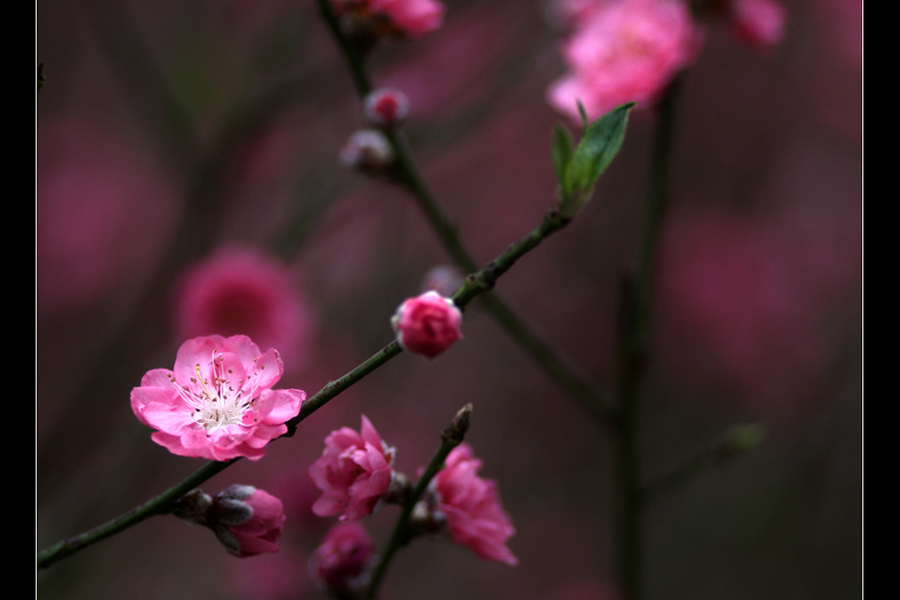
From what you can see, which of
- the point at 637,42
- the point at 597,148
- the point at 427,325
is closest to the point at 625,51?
the point at 637,42

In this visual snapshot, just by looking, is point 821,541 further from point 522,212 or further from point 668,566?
point 522,212

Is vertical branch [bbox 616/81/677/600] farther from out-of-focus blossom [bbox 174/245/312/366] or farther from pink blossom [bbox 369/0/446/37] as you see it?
out-of-focus blossom [bbox 174/245/312/366]

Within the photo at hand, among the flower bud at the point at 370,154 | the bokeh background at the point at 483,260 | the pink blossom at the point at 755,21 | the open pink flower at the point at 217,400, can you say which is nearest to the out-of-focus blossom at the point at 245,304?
the bokeh background at the point at 483,260

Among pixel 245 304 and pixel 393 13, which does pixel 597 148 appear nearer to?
pixel 393 13

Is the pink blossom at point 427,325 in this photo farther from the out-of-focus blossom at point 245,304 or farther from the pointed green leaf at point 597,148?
the out-of-focus blossom at point 245,304

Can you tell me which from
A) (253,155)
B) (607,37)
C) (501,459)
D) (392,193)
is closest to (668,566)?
(501,459)

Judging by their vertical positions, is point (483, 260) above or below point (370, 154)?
below
